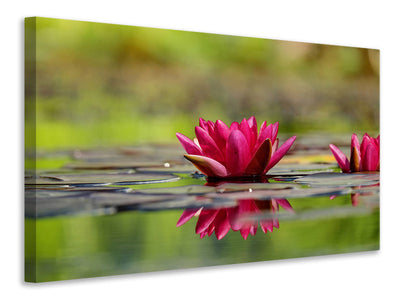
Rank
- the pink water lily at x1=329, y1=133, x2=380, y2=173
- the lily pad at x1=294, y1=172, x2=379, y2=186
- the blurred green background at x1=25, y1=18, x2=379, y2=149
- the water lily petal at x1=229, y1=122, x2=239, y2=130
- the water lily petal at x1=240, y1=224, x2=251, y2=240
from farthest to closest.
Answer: the pink water lily at x1=329, y1=133, x2=380, y2=173, the lily pad at x1=294, y1=172, x2=379, y2=186, the water lily petal at x1=240, y1=224, x2=251, y2=240, the water lily petal at x1=229, y1=122, x2=239, y2=130, the blurred green background at x1=25, y1=18, x2=379, y2=149

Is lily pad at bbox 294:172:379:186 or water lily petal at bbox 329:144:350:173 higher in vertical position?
water lily petal at bbox 329:144:350:173

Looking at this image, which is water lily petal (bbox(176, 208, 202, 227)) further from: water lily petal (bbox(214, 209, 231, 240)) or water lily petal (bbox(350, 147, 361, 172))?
water lily petal (bbox(350, 147, 361, 172))

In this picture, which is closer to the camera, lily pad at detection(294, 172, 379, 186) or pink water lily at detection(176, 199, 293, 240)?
pink water lily at detection(176, 199, 293, 240)

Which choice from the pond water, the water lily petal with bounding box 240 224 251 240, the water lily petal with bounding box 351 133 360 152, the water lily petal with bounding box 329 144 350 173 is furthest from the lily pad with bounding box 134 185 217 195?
the water lily petal with bounding box 351 133 360 152

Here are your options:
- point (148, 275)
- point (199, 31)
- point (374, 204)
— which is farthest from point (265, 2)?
point (148, 275)

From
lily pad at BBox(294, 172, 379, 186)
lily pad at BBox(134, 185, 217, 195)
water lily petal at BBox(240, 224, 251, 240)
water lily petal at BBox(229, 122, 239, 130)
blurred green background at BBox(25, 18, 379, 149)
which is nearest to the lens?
blurred green background at BBox(25, 18, 379, 149)

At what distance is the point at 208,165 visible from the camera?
8.94 feet

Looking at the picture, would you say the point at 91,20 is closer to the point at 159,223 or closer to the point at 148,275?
the point at 159,223

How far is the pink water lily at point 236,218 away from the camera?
2.77 metres

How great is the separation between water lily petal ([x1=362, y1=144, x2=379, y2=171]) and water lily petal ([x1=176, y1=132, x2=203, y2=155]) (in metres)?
0.89

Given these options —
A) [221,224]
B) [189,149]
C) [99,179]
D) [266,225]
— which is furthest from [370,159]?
[99,179]

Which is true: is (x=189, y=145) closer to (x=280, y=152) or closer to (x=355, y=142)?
(x=280, y=152)

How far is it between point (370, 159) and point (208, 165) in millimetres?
897

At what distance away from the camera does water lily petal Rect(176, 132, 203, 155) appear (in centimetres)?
274
